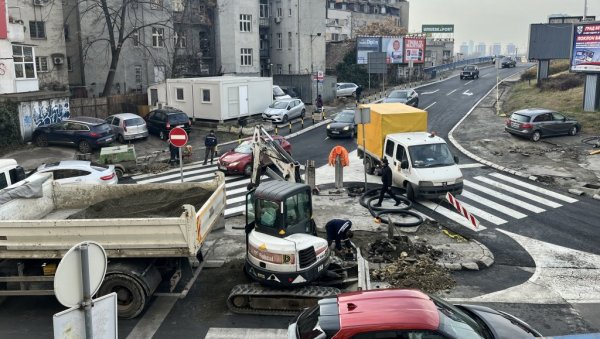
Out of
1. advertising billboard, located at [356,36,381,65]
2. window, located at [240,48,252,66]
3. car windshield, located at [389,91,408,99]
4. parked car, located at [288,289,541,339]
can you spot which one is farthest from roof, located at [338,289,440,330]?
advertising billboard, located at [356,36,381,65]

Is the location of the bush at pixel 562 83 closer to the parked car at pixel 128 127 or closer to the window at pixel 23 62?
the parked car at pixel 128 127

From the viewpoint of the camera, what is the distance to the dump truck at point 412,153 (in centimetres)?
1775

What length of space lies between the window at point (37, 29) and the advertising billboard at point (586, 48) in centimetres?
3792

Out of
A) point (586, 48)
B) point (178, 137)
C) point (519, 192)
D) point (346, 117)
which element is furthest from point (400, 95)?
point (178, 137)

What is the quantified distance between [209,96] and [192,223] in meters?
24.9

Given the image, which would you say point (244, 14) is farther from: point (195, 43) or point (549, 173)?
point (549, 173)

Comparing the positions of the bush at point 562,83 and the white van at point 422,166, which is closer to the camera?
the white van at point 422,166

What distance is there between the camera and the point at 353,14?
298ft

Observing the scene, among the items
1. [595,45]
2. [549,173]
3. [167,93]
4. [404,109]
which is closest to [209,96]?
[167,93]

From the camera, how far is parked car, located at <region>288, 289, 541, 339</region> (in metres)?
6.64

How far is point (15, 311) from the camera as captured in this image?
35.0ft

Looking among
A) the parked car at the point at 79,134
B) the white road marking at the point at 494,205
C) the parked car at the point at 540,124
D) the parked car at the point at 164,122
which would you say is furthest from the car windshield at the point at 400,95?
the parked car at the point at 79,134

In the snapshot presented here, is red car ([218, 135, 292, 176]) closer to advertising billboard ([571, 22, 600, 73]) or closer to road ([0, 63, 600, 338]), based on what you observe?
road ([0, 63, 600, 338])

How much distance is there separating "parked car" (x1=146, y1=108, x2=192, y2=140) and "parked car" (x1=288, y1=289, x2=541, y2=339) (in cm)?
2422
